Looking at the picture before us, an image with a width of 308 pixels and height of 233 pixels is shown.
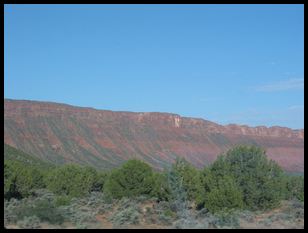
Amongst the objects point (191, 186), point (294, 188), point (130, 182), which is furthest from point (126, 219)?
point (294, 188)

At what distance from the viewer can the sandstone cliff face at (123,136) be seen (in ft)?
358

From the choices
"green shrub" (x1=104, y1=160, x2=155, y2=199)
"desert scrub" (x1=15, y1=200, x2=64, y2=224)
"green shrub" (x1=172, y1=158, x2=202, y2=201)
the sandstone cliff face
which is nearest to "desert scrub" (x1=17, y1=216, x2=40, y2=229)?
"desert scrub" (x1=15, y1=200, x2=64, y2=224)

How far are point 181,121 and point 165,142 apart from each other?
47.2 feet

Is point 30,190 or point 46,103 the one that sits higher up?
point 46,103

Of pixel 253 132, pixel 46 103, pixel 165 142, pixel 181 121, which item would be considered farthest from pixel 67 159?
pixel 253 132

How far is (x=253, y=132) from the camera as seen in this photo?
507 ft

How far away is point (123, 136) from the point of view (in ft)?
426

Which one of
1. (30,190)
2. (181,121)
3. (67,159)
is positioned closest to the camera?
(30,190)

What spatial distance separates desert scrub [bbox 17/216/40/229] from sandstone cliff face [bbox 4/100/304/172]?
273 feet

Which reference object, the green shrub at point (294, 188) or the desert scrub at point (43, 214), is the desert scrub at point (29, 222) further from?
the green shrub at point (294, 188)

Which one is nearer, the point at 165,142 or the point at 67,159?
the point at 67,159

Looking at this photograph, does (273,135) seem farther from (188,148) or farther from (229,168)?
(229,168)

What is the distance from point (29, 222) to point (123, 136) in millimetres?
114593

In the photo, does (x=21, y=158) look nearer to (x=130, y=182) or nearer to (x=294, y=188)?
(x=130, y=182)
